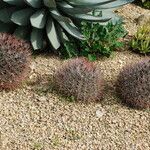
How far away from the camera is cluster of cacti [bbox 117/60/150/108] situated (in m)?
6.74

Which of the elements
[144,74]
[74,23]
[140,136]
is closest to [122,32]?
[74,23]

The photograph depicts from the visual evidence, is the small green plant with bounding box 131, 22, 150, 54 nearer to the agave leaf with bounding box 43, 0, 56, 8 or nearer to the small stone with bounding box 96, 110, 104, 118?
the agave leaf with bounding box 43, 0, 56, 8

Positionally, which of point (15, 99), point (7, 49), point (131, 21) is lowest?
point (131, 21)

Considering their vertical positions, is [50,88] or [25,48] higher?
[25,48]

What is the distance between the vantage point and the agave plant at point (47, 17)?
7328mm

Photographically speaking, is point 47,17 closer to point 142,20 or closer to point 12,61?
point 12,61

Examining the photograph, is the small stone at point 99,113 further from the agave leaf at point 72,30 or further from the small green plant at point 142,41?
the small green plant at point 142,41

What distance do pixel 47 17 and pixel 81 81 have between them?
128 centimetres

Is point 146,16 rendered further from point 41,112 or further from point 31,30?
point 41,112

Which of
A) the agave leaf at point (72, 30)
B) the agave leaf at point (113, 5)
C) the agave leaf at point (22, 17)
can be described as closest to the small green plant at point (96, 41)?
the agave leaf at point (72, 30)

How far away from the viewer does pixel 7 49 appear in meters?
6.67

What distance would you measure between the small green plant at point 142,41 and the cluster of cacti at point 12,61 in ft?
5.61

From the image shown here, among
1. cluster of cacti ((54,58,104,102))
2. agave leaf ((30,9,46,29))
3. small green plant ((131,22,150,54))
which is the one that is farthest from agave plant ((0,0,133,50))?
cluster of cacti ((54,58,104,102))

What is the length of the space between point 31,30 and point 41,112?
1.46 metres
